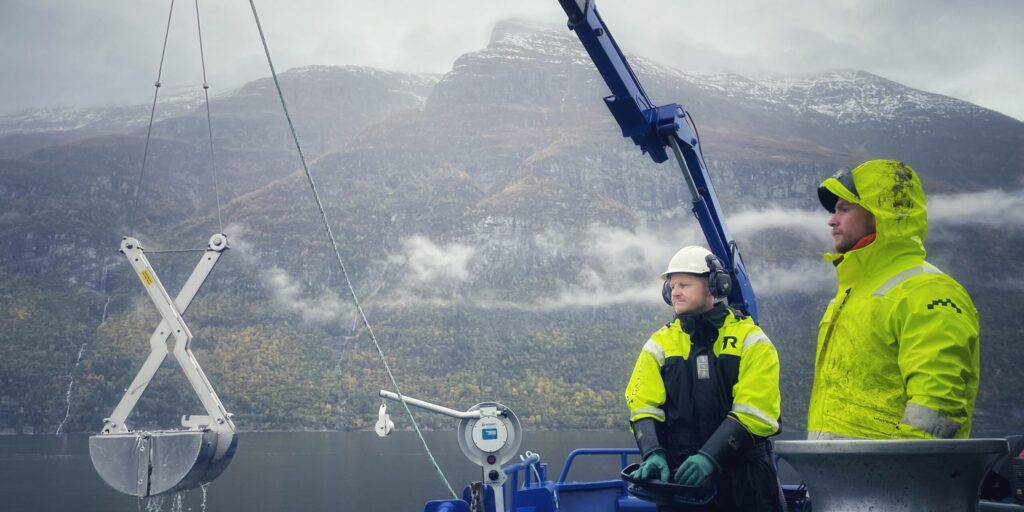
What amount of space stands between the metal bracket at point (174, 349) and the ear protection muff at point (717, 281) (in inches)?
192

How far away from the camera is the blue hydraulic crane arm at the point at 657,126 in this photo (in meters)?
9.88

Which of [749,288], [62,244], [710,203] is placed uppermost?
[62,244]

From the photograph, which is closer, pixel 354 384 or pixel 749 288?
A: pixel 749 288

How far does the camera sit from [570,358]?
17162 cm

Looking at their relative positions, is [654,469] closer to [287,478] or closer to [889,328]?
[889,328]

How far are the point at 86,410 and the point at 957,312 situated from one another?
15867 centimetres

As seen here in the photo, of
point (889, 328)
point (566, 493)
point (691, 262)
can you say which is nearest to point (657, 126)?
point (566, 493)

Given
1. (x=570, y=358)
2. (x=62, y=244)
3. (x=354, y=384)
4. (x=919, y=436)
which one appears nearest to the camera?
(x=919, y=436)

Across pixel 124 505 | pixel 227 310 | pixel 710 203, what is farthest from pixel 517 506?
pixel 227 310

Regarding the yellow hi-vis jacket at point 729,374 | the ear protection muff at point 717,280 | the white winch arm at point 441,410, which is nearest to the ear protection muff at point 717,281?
the ear protection muff at point 717,280

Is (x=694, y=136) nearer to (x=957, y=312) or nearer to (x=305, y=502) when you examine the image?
(x=957, y=312)

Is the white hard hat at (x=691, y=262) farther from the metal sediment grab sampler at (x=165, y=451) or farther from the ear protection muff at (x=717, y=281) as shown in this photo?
the metal sediment grab sampler at (x=165, y=451)

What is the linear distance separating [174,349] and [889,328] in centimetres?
718

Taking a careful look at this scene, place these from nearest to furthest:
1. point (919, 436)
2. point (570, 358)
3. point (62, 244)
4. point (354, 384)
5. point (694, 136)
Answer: point (919, 436) < point (694, 136) < point (354, 384) < point (570, 358) < point (62, 244)
